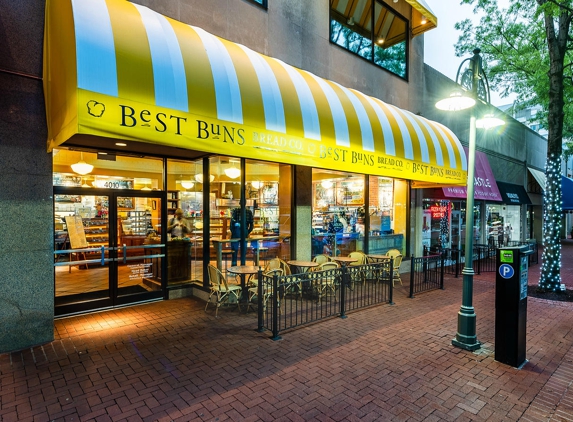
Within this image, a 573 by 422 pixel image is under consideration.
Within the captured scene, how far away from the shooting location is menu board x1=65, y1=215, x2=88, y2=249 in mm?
7016

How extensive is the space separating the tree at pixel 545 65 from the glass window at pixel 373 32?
2.67m

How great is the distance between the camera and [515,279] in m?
4.96

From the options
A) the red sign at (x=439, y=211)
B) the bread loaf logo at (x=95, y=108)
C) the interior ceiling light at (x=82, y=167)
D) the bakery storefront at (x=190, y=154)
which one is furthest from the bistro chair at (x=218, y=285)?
the red sign at (x=439, y=211)

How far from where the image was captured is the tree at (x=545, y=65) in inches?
367

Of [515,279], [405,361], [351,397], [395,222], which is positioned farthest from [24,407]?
[395,222]

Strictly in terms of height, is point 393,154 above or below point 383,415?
above

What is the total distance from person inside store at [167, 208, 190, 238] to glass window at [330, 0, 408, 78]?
268 inches

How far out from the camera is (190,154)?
26.2 feet

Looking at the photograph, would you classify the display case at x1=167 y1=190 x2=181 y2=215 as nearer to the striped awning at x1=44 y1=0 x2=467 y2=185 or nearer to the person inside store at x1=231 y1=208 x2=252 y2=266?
the person inside store at x1=231 y1=208 x2=252 y2=266

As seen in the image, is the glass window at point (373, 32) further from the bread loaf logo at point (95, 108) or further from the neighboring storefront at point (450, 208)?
the bread loaf logo at point (95, 108)

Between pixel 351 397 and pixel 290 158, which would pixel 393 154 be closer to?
pixel 290 158

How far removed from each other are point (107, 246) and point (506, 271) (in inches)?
303

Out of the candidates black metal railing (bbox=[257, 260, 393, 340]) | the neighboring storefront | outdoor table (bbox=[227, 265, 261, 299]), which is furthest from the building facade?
black metal railing (bbox=[257, 260, 393, 340])

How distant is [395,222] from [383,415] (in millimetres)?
9260
